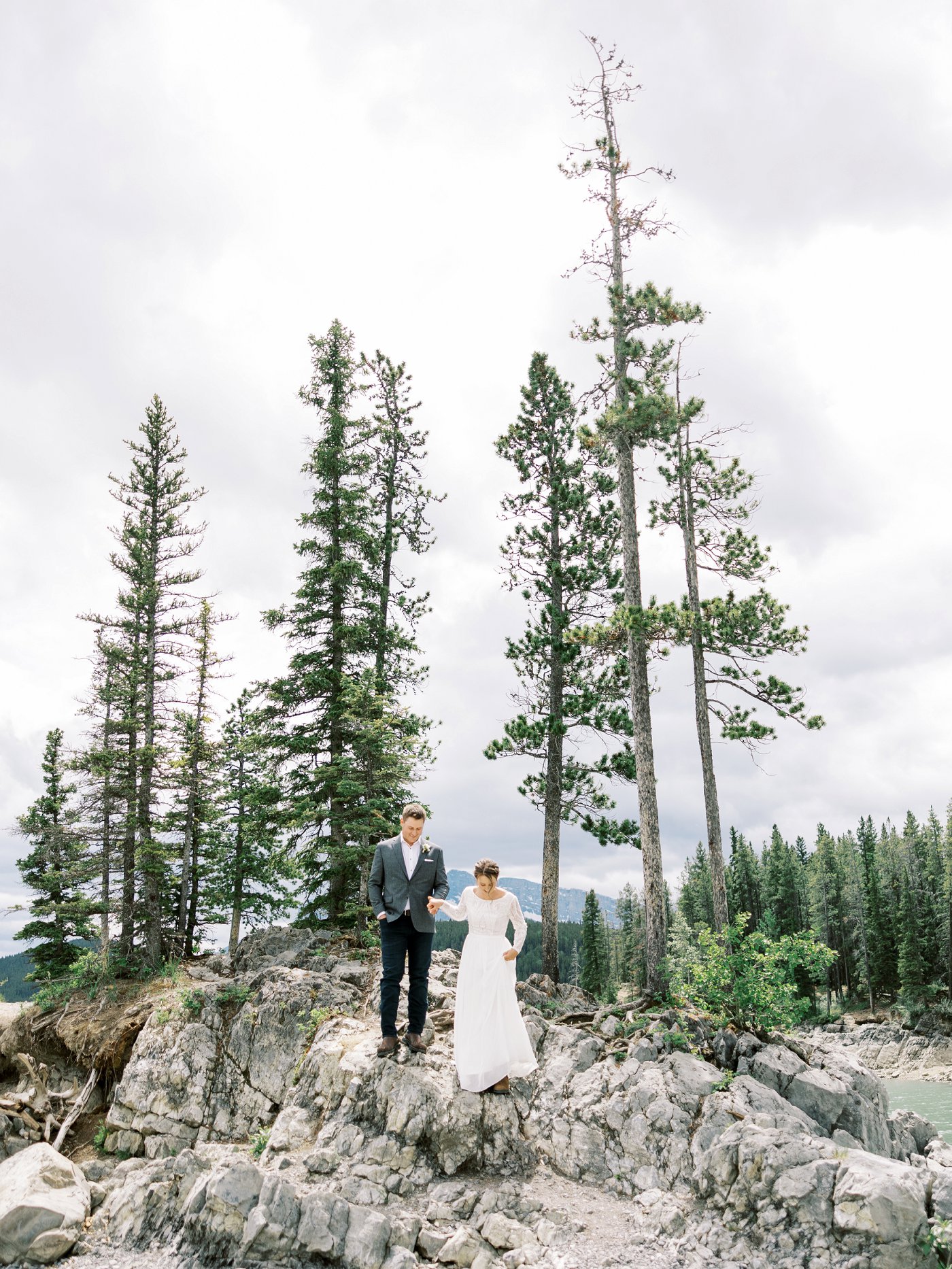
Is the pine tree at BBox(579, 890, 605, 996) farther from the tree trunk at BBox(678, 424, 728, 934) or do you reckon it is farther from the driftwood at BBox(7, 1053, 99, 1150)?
the driftwood at BBox(7, 1053, 99, 1150)

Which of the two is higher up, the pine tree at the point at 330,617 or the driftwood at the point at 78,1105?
the pine tree at the point at 330,617

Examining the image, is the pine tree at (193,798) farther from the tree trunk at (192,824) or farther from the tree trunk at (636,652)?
the tree trunk at (636,652)

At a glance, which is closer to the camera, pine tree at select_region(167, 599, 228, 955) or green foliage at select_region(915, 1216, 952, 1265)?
green foliage at select_region(915, 1216, 952, 1265)

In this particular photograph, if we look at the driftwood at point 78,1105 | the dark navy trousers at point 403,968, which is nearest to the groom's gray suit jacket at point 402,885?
the dark navy trousers at point 403,968

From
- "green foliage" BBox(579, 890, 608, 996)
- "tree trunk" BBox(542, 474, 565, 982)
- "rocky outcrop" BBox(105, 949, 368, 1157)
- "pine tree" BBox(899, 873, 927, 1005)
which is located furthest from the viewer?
"green foliage" BBox(579, 890, 608, 996)

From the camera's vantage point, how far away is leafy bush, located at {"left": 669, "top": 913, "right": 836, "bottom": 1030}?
9953 mm

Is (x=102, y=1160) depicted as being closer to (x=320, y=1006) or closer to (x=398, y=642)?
(x=320, y=1006)

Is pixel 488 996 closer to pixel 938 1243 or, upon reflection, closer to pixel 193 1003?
pixel 938 1243

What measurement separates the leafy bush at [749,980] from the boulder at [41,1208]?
26.4 ft

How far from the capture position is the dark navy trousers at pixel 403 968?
27.0 ft

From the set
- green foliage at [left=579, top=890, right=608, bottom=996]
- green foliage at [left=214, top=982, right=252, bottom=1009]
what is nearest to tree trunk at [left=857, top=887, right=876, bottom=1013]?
green foliage at [left=579, top=890, right=608, bottom=996]

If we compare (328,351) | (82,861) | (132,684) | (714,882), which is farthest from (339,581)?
(714,882)

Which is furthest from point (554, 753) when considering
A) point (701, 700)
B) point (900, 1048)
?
point (900, 1048)

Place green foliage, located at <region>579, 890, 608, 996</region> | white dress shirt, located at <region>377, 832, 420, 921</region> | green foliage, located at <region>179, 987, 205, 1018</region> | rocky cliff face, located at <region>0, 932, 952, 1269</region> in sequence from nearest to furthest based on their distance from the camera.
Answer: rocky cliff face, located at <region>0, 932, 952, 1269</region>, white dress shirt, located at <region>377, 832, 420, 921</region>, green foliage, located at <region>179, 987, 205, 1018</region>, green foliage, located at <region>579, 890, 608, 996</region>
